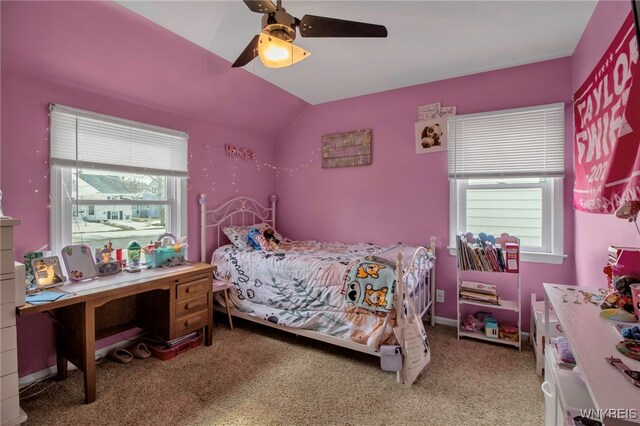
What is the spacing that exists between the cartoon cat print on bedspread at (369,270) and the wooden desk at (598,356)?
3.36 ft

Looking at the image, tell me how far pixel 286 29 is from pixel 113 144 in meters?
1.85

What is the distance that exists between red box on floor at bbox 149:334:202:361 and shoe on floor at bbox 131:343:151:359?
0.03 meters

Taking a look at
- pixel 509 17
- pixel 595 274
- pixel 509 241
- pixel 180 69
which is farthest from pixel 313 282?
pixel 509 17

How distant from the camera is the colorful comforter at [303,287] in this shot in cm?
226

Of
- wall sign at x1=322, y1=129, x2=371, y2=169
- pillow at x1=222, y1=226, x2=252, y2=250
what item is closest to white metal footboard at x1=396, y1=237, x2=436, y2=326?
wall sign at x1=322, y1=129, x2=371, y2=169

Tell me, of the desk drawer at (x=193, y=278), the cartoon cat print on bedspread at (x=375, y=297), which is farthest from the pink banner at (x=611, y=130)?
the desk drawer at (x=193, y=278)

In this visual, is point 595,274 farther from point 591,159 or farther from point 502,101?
point 502,101

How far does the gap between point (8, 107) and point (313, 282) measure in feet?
7.89

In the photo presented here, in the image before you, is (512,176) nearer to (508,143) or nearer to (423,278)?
(508,143)

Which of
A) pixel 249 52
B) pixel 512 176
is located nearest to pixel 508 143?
pixel 512 176

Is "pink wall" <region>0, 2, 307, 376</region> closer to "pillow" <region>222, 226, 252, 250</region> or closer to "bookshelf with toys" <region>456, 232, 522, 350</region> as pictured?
"pillow" <region>222, 226, 252, 250</region>

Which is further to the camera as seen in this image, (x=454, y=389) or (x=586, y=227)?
(x=586, y=227)

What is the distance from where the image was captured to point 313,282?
2.48 metres

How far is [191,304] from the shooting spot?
2.48m
